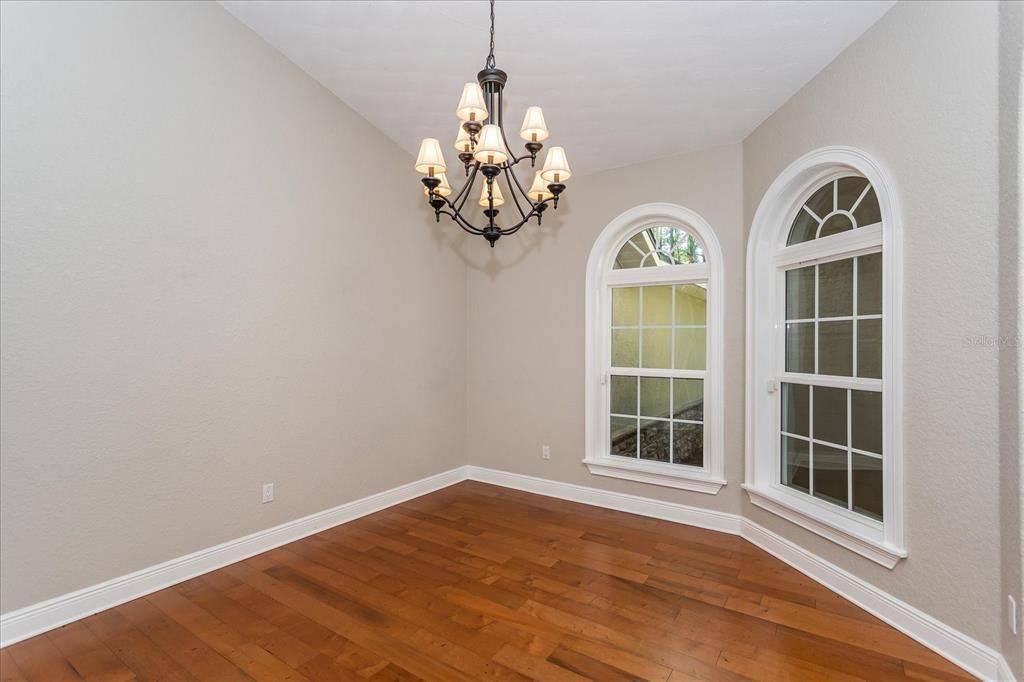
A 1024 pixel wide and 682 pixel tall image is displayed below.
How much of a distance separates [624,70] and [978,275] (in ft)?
6.69

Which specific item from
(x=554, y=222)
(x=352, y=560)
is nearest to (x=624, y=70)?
(x=554, y=222)

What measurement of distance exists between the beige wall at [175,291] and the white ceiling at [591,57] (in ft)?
1.44

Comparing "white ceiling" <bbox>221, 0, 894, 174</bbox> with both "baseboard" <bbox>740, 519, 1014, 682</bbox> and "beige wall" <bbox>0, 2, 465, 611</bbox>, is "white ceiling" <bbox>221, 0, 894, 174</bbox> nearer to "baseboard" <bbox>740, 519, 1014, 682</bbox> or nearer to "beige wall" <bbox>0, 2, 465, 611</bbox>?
"beige wall" <bbox>0, 2, 465, 611</bbox>

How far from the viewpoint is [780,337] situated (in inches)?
125

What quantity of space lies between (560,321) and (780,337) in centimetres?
172

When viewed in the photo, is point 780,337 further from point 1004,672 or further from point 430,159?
point 430,159

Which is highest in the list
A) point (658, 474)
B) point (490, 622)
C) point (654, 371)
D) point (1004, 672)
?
point (654, 371)

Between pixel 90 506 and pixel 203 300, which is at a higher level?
pixel 203 300

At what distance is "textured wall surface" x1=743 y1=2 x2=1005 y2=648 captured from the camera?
1.90 metres

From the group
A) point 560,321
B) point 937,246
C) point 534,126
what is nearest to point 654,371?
point 560,321

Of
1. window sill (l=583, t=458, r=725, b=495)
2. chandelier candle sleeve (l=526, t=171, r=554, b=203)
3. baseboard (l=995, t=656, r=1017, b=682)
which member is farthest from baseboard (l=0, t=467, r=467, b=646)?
baseboard (l=995, t=656, r=1017, b=682)

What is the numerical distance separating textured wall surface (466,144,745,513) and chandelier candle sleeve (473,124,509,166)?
2.14 m

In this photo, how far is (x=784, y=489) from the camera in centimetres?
310

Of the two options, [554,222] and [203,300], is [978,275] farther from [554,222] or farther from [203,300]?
[203,300]
